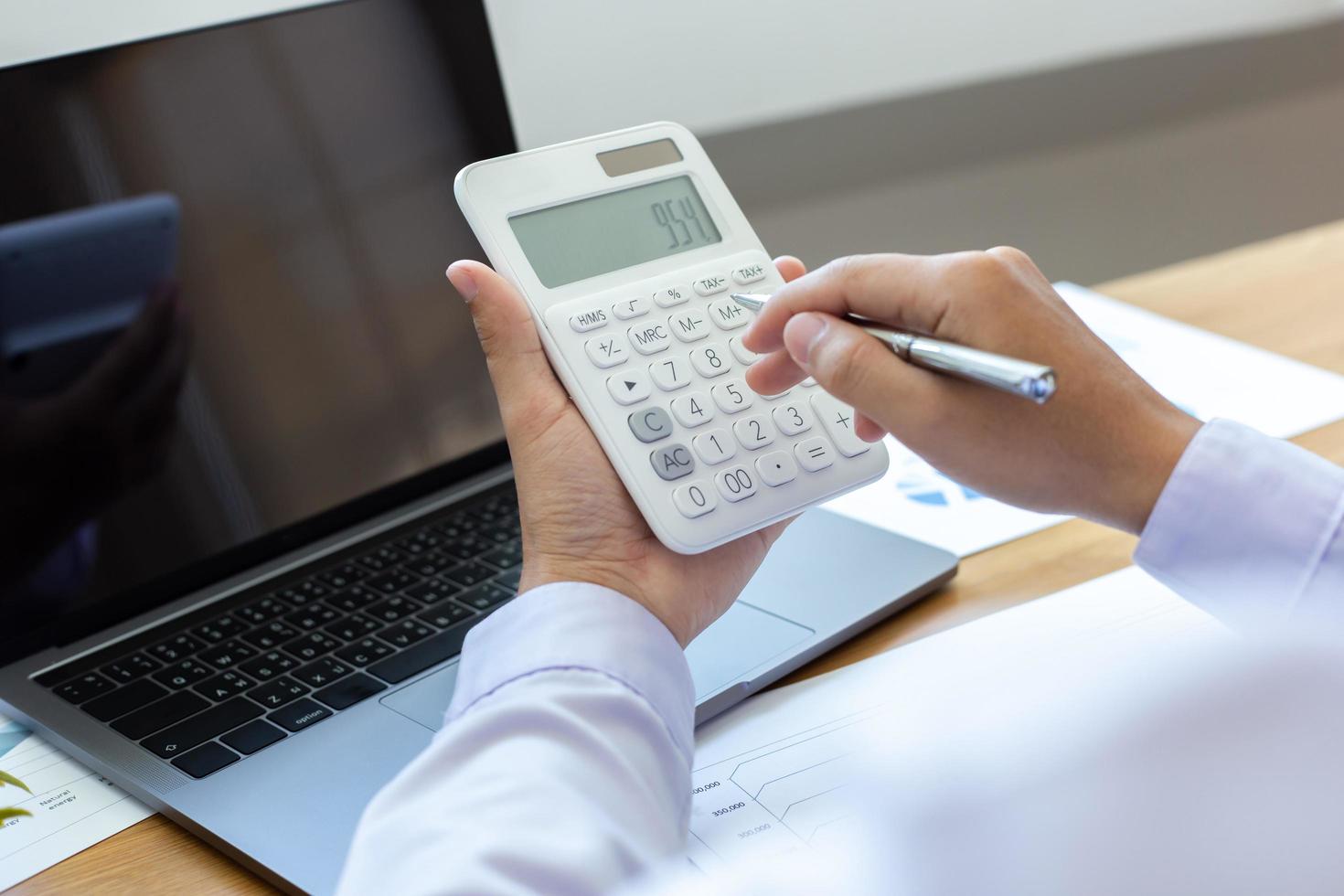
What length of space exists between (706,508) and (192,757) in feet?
0.79

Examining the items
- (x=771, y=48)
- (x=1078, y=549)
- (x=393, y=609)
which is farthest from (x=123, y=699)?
(x=771, y=48)

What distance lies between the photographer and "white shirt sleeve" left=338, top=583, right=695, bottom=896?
0.34 metres

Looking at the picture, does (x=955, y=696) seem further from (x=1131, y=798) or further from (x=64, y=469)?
(x=64, y=469)

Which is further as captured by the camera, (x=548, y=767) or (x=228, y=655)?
(x=228, y=655)

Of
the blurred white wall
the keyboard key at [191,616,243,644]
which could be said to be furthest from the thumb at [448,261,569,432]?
the blurred white wall

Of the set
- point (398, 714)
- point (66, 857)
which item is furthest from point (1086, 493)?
point (66, 857)

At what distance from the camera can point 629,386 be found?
Result: 52 cm

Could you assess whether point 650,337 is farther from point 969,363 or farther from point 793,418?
point 969,363

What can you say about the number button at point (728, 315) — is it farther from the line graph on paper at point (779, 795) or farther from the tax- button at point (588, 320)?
the line graph on paper at point (779, 795)

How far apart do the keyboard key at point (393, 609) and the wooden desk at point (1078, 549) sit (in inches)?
5.6

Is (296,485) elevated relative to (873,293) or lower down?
lower down

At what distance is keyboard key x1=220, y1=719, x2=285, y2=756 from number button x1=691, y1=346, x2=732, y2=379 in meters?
0.24

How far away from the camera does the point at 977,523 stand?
67 cm

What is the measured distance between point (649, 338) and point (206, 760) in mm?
258
